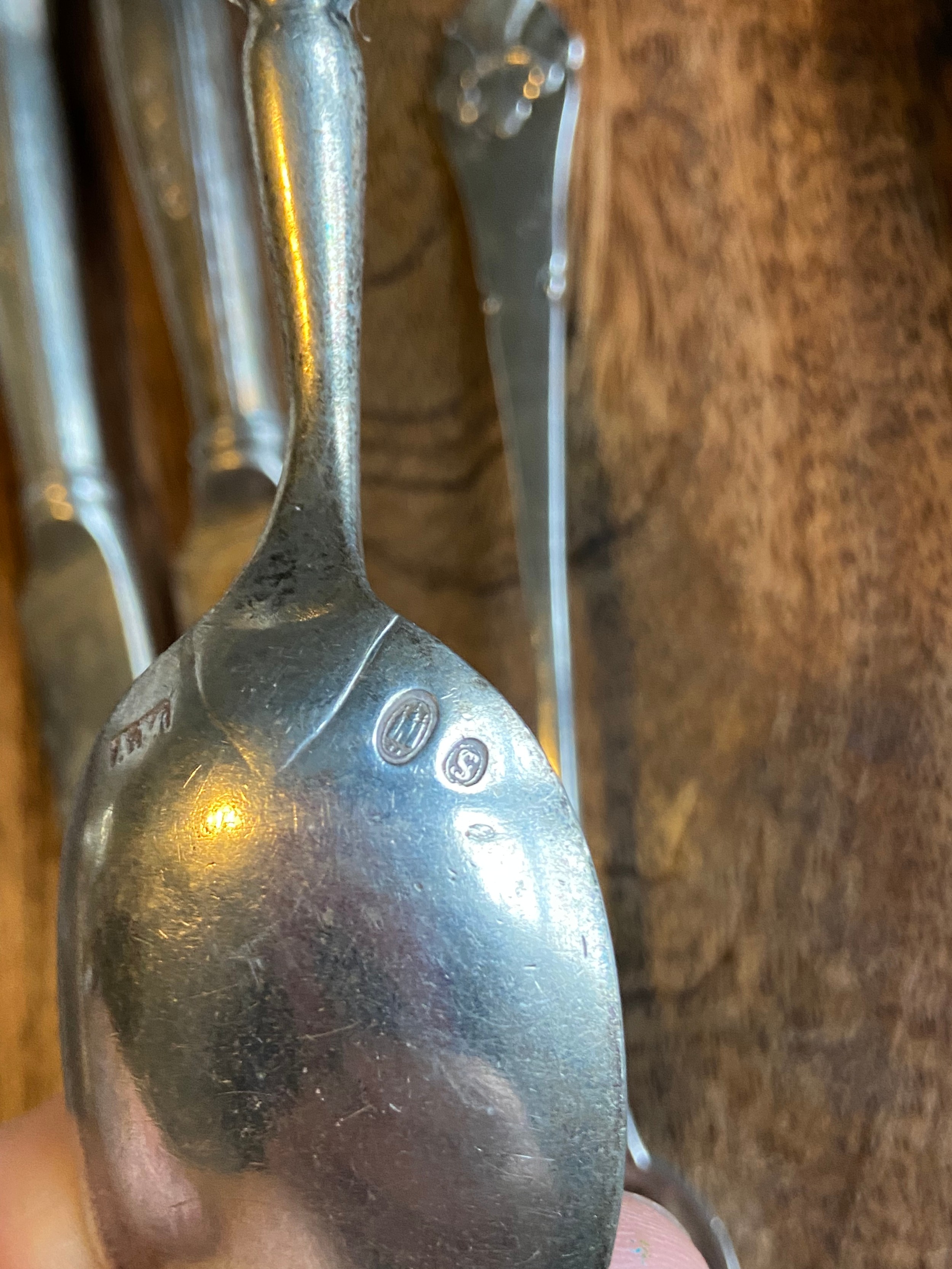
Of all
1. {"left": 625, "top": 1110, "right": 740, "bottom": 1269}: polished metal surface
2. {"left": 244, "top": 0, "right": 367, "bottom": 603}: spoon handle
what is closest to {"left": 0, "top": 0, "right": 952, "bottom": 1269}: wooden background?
{"left": 625, "top": 1110, "right": 740, "bottom": 1269}: polished metal surface

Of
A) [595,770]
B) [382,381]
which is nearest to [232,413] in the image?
[382,381]

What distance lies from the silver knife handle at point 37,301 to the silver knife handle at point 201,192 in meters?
0.03

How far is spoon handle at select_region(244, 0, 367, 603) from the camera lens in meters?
0.23

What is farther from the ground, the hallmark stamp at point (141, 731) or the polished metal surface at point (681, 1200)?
the hallmark stamp at point (141, 731)

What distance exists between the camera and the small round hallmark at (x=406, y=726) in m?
0.21

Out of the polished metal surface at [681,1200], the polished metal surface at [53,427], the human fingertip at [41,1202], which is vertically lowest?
the polished metal surface at [681,1200]

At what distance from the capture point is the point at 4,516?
37 cm

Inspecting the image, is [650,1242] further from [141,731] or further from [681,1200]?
[141,731]

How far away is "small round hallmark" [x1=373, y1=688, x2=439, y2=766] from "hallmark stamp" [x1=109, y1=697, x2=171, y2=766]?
5cm

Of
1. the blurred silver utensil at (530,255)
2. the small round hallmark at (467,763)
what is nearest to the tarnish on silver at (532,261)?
the blurred silver utensil at (530,255)

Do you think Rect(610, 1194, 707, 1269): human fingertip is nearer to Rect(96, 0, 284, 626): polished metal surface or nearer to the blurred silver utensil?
the blurred silver utensil

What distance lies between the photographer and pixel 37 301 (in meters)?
0.35

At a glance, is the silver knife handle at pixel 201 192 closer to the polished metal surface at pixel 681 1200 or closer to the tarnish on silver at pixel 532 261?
the tarnish on silver at pixel 532 261

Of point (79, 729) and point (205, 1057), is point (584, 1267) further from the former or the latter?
point (79, 729)
